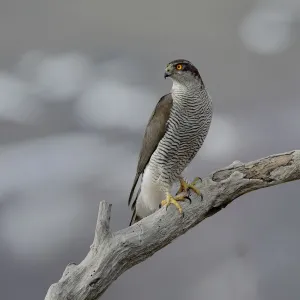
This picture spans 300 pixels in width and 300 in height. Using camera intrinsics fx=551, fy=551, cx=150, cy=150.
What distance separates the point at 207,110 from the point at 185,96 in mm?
126

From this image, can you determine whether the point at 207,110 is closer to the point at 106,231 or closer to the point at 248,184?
the point at 248,184

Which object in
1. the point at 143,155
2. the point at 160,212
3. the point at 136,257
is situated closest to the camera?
the point at 136,257

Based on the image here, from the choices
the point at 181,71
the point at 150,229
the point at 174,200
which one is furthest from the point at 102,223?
the point at 181,71

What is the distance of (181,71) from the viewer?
2557 mm

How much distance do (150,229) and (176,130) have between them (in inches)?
19.6

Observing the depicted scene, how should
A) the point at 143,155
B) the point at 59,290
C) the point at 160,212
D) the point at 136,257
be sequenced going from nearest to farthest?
the point at 59,290 → the point at 136,257 → the point at 160,212 → the point at 143,155

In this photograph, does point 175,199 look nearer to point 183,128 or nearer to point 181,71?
point 183,128

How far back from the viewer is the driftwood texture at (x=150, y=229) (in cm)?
219

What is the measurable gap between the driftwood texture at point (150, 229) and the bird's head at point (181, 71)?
46 centimetres

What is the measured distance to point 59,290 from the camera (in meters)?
2.14

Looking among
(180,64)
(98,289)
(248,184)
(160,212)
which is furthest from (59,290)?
(180,64)

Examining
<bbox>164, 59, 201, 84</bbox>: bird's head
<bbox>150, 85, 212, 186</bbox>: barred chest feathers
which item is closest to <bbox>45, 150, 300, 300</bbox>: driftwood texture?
<bbox>150, 85, 212, 186</bbox>: barred chest feathers

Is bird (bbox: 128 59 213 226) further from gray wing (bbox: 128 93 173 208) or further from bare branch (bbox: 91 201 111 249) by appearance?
bare branch (bbox: 91 201 111 249)

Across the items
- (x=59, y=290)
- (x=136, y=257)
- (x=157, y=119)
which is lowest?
(x=59, y=290)
